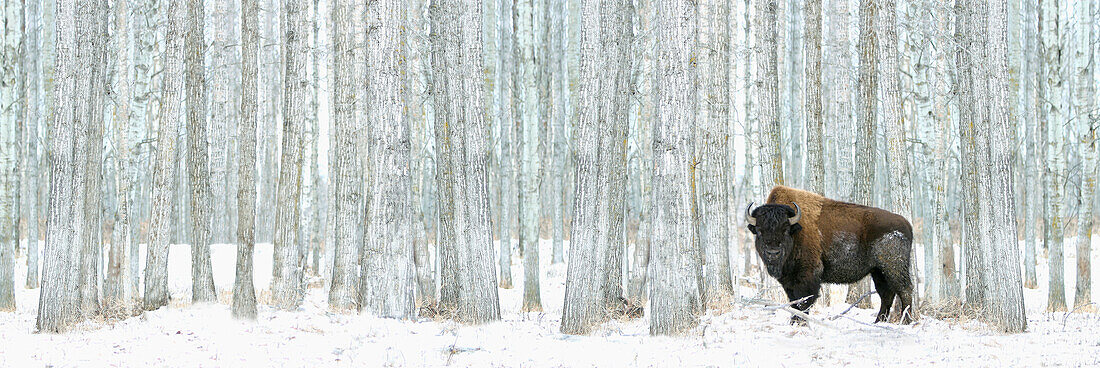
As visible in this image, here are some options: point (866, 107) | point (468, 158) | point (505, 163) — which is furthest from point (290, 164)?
point (866, 107)

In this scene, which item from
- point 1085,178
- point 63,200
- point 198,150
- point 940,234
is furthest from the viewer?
point 1085,178

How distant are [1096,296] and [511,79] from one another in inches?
589

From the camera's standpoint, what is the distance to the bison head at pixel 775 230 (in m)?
9.24

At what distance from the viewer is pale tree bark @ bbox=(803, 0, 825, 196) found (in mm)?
12867

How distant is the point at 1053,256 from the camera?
13.0 m

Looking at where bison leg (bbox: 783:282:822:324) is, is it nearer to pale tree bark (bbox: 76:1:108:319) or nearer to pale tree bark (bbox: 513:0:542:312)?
pale tree bark (bbox: 513:0:542:312)

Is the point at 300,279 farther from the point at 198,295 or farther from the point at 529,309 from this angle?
the point at 529,309

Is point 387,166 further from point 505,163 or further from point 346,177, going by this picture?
point 505,163

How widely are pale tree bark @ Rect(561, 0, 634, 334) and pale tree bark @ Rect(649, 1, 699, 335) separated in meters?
0.76

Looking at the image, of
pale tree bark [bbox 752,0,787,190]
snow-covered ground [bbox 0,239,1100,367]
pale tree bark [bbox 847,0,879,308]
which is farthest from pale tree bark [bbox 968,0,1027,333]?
pale tree bark [bbox 752,0,787,190]

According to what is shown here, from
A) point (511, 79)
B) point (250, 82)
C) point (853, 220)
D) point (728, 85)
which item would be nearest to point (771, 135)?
point (728, 85)

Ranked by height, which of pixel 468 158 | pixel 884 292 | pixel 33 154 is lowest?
pixel 884 292

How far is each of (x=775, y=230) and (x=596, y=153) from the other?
225 cm

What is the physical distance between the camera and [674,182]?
846cm
